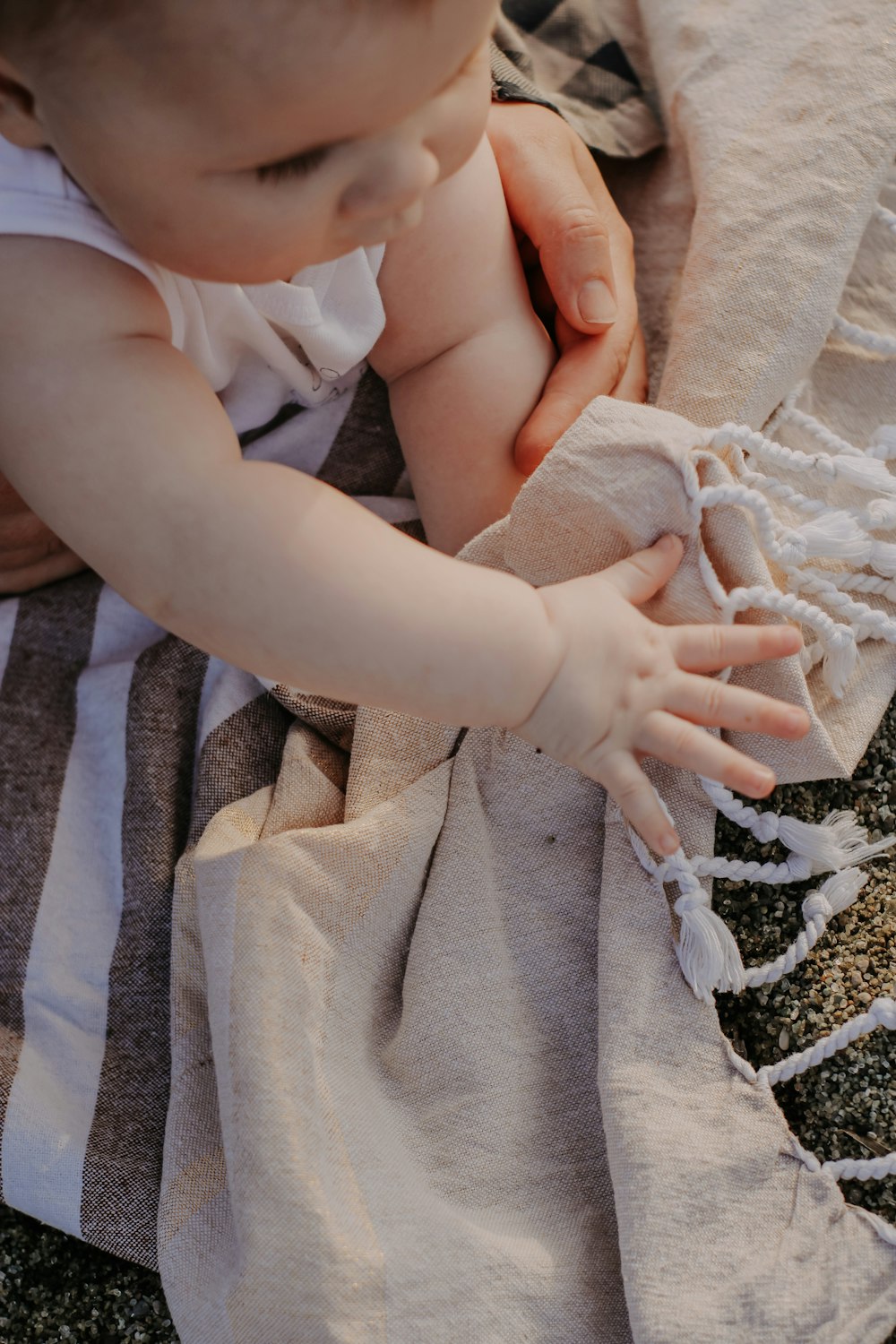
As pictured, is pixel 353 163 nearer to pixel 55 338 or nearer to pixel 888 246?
pixel 55 338

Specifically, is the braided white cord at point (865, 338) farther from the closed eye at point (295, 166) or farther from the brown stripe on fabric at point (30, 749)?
the brown stripe on fabric at point (30, 749)

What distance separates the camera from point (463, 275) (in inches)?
31.8

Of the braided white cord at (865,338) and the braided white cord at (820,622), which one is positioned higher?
the braided white cord at (865,338)

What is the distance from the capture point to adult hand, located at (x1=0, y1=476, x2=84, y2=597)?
86 cm

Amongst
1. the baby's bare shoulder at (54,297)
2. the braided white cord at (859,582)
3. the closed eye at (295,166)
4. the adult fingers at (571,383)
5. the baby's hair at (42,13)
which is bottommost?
the braided white cord at (859,582)

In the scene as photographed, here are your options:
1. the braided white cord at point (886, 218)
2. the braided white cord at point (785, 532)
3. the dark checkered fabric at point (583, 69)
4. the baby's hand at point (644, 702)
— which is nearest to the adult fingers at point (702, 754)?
the baby's hand at point (644, 702)

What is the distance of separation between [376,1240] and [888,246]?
2.50ft

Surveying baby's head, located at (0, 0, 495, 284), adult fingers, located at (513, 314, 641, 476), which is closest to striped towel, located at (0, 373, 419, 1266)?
adult fingers, located at (513, 314, 641, 476)

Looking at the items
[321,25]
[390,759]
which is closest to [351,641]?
[390,759]

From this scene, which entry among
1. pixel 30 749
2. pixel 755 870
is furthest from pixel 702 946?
pixel 30 749

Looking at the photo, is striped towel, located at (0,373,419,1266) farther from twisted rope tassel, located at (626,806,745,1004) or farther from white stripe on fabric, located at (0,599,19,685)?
twisted rope tassel, located at (626,806,745,1004)

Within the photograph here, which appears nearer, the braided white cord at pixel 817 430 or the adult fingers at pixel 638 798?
the adult fingers at pixel 638 798

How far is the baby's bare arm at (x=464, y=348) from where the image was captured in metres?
0.80

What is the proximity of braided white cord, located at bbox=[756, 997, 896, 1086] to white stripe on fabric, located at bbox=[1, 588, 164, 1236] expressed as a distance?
0.41 meters
